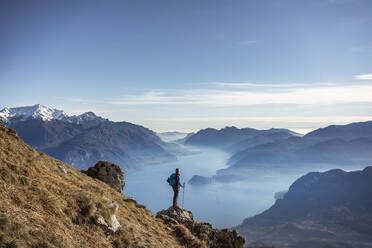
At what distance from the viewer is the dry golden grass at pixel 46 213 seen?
12305mm

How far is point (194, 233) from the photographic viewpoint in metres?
26.5

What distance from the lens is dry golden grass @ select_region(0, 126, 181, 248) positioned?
40.4ft

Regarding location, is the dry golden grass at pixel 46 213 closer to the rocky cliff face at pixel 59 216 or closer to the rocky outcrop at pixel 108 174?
the rocky cliff face at pixel 59 216

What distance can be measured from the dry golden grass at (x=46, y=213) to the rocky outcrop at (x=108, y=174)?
937cm

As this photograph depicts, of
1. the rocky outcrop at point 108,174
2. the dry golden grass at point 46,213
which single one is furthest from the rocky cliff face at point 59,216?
the rocky outcrop at point 108,174

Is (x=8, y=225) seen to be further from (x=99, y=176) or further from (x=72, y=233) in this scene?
(x=99, y=176)

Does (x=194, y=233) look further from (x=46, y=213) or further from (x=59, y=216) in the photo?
(x=46, y=213)

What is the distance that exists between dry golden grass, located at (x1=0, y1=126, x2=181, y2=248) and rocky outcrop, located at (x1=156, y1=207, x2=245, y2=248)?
5.71 feet

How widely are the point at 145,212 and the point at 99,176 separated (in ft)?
32.4

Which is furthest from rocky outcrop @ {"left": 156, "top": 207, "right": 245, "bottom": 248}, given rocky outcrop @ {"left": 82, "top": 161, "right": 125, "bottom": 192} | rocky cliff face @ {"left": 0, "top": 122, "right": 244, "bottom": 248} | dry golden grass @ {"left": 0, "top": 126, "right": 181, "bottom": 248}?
rocky outcrop @ {"left": 82, "top": 161, "right": 125, "bottom": 192}

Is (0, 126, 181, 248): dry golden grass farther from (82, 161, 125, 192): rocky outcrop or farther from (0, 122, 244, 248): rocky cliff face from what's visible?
(82, 161, 125, 192): rocky outcrop

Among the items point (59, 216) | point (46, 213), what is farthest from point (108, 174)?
point (46, 213)

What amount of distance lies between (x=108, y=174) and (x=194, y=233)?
1339 centimetres

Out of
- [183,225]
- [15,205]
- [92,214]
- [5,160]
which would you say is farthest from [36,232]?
[183,225]
